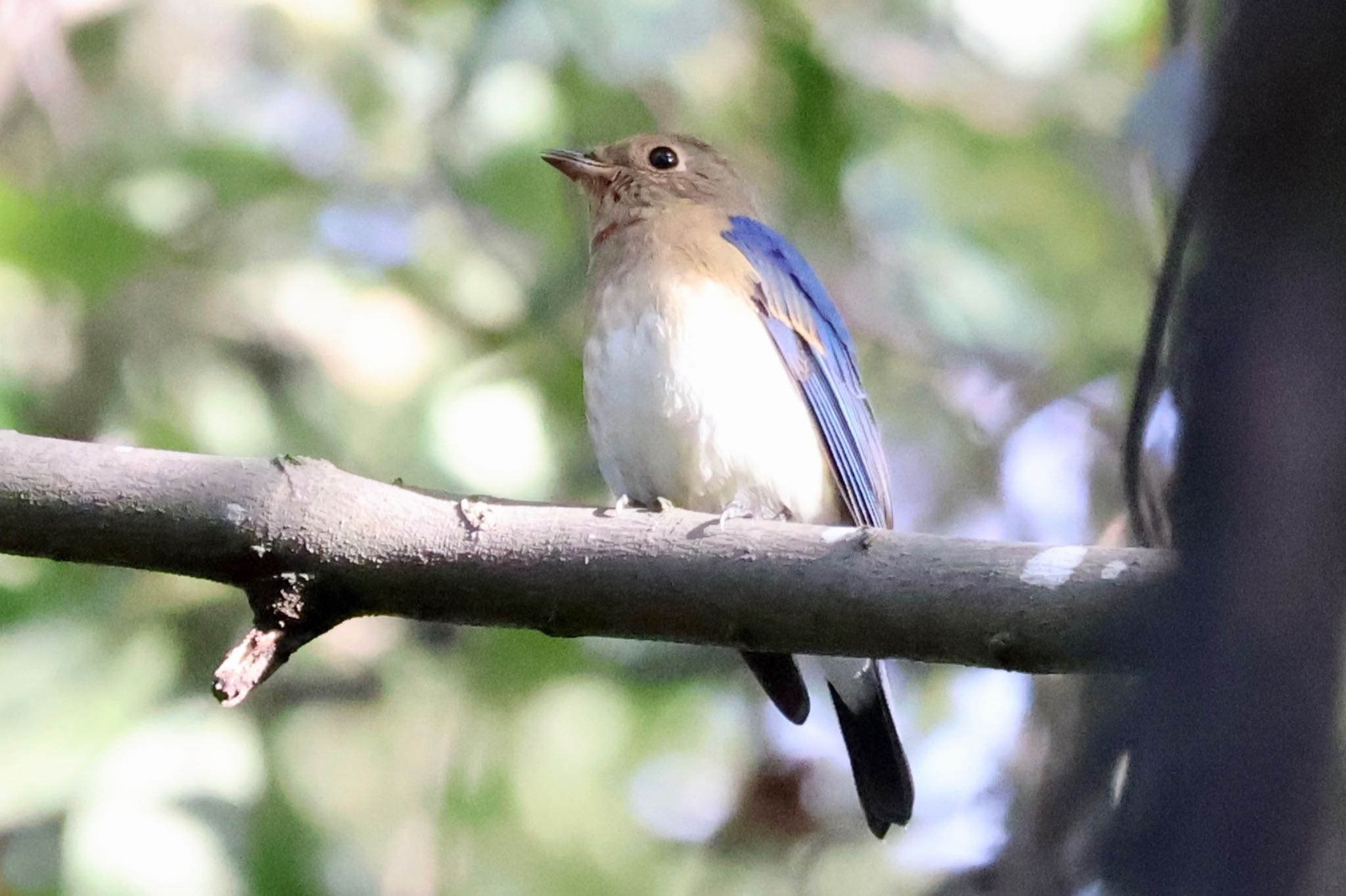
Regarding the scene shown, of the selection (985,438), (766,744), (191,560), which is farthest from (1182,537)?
(985,438)

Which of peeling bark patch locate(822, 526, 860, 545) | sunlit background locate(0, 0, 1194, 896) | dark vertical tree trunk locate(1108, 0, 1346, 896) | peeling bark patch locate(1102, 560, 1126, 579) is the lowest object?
sunlit background locate(0, 0, 1194, 896)

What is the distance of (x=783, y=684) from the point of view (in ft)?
12.8

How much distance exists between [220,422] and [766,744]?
2.08m

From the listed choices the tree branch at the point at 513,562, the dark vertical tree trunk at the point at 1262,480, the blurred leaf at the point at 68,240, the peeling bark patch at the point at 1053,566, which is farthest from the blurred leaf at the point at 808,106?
the dark vertical tree trunk at the point at 1262,480

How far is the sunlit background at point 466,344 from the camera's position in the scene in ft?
12.8

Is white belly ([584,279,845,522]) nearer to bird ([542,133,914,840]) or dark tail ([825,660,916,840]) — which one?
bird ([542,133,914,840])

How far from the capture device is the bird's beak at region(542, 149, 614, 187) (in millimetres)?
4715

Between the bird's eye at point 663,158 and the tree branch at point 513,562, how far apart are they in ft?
7.88

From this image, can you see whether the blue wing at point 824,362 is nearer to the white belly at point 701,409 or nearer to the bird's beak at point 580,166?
the white belly at point 701,409

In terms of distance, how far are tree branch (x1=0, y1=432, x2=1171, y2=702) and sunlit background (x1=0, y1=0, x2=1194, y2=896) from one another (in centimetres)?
137

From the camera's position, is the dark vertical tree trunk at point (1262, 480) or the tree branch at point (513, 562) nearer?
the dark vertical tree trunk at point (1262, 480)

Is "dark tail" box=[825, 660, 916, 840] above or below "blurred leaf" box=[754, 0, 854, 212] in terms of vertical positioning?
below

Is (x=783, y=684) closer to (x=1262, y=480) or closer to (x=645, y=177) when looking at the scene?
(x=645, y=177)

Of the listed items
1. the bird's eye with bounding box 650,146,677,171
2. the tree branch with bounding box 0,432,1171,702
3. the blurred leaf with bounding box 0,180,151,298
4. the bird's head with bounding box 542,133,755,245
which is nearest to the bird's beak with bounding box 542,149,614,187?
the bird's head with bounding box 542,133,755,245
